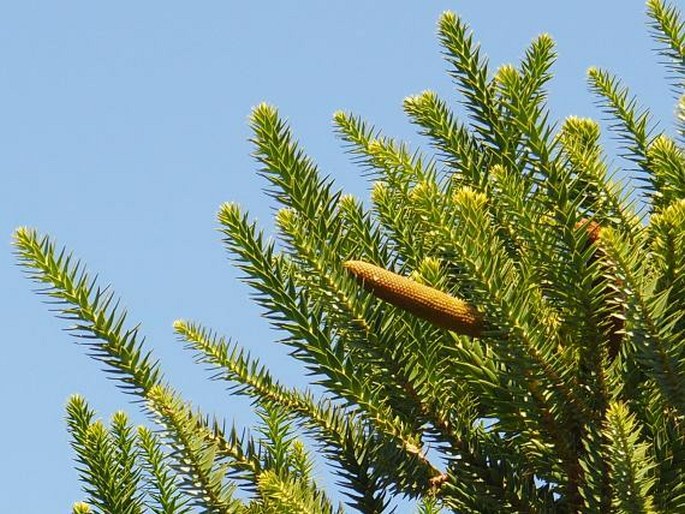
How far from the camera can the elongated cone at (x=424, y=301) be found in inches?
89.6

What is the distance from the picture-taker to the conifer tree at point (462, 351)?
2246 millimetres

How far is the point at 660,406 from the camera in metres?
2.29

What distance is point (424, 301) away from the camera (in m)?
2.27

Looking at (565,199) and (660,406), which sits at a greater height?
(565,199)

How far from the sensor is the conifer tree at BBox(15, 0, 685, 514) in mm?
2246

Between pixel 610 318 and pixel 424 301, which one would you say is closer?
pixel 424 301

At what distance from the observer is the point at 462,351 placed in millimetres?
2391

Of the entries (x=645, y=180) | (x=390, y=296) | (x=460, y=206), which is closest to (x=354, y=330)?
(x=390, y=296)

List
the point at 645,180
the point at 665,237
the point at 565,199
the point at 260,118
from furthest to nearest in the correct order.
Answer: the point at 645,180 → the point at 260,118 → the point at 565,199 → the point at 665,237

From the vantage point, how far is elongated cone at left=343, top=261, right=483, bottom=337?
2.28 metres

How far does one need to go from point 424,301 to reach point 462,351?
0.18 metres

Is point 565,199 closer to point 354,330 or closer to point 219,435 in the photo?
point 354,330

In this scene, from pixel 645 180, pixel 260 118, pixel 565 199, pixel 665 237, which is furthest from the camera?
pixel 645 180

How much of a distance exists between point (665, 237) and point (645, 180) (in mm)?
744
